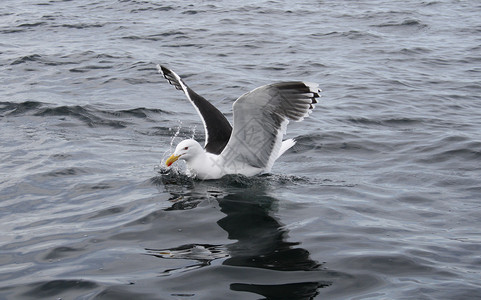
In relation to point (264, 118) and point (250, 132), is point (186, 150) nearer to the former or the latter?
point (250, 132)

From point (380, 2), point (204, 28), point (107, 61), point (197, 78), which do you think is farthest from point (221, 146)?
point (380, 2)

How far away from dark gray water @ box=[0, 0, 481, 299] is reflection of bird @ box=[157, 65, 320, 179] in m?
0.23

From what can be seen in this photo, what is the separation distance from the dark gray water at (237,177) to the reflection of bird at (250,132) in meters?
0.23

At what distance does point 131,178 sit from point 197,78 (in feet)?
20.6

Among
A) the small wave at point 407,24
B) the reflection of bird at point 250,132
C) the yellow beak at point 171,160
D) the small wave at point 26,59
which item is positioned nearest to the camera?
the reflection of bird at point 250,132

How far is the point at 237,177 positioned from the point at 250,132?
801 mm

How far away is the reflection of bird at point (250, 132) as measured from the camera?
26.2 feet

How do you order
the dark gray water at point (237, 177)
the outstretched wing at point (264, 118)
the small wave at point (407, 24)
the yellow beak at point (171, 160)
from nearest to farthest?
the dark gray water at point (237, 177) < the outstretched wing at point (264, 118) < the yellow beak at point (171, 160) < the small wave at point (407, 24)

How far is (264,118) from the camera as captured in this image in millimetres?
8305

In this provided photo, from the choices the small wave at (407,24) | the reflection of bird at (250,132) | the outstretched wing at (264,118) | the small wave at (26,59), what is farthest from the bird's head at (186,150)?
the small wave at (407,24)

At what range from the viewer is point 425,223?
282 inches

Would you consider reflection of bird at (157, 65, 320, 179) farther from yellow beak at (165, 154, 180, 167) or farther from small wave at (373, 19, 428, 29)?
small wave at (373, 19, 428, 29)

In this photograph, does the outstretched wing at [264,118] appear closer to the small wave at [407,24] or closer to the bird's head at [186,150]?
the bird's head at [186,150]

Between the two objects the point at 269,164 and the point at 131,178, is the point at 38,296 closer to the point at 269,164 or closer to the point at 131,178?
the point at 131,178
